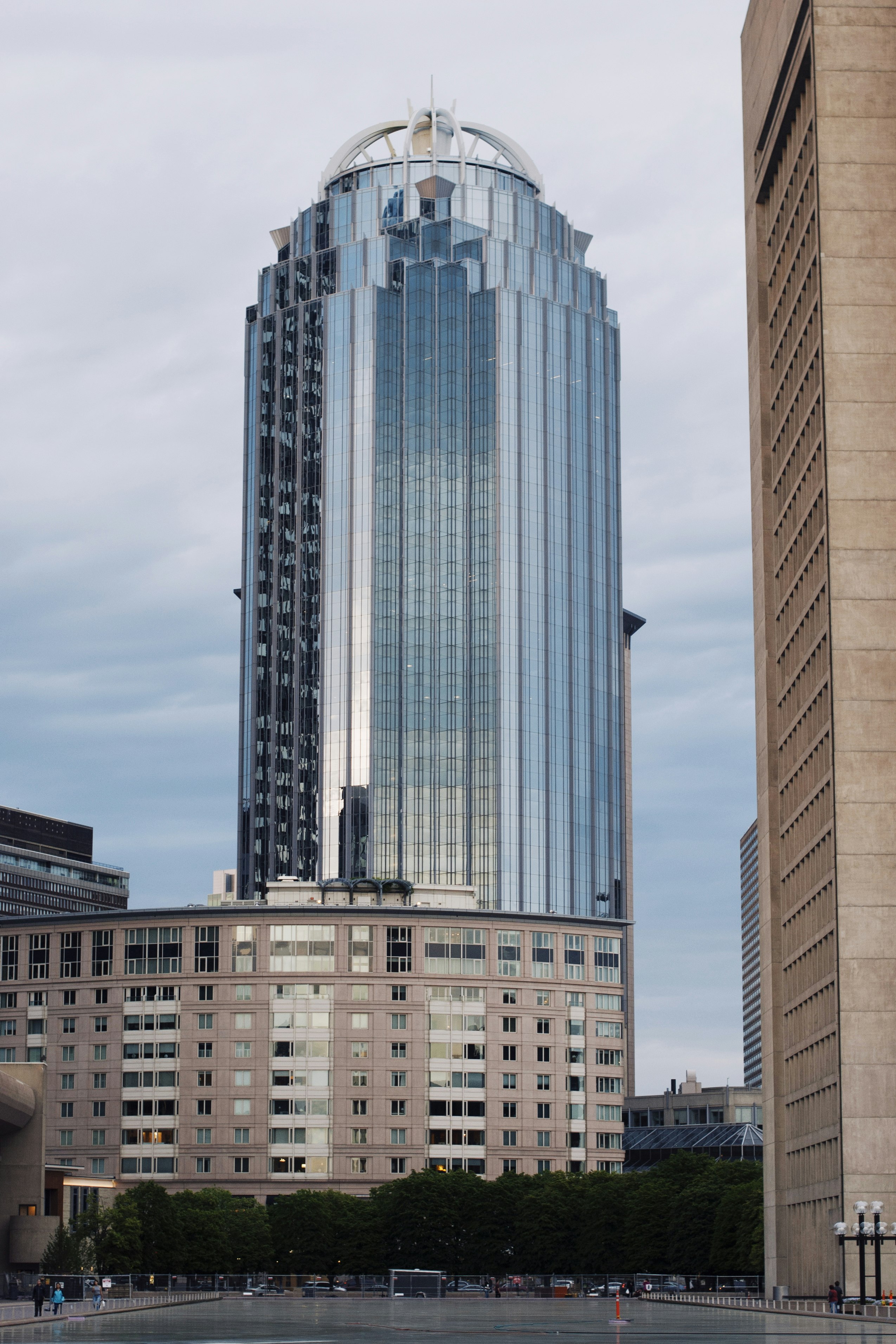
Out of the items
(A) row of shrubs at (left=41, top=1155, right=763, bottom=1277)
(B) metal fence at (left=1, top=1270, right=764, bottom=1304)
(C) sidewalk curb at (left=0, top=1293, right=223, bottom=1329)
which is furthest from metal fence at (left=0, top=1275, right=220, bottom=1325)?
(A) row of shrubs at (left=41, top=1155, right=763, bottom=1277)

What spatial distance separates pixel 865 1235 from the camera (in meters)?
103

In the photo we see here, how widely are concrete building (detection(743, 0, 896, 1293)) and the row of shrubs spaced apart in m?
43.5

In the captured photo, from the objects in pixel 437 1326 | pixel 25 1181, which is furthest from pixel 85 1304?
pixel 437 1326

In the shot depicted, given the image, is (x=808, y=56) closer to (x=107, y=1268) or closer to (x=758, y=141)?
(x=758, y=141)

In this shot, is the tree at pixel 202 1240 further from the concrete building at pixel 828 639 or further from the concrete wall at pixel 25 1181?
the concrete building at pixel 828 639

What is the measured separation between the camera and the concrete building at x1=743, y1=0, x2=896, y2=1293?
113250 millimetres

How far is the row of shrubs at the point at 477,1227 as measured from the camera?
577 ft

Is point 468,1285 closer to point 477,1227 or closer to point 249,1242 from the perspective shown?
point 477,1227

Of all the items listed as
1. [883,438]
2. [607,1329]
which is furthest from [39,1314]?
[883,438]

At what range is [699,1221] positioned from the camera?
178 m

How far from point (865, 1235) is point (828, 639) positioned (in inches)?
1422

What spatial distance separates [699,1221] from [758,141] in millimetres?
97878

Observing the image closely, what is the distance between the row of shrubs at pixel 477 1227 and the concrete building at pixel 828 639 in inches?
1711

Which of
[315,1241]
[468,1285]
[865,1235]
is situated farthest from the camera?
[315,1241]
